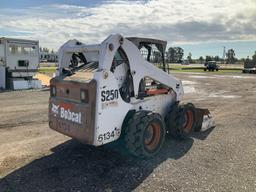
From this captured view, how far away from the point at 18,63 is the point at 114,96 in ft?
51.7

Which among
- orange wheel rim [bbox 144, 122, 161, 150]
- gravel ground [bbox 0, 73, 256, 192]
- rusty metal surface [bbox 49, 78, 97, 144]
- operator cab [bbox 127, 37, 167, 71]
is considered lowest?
gravel ground [bbox 0, 73, 256, 192]

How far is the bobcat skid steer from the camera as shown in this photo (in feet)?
17.1

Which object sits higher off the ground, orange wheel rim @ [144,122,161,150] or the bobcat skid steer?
the bobcat skid steer

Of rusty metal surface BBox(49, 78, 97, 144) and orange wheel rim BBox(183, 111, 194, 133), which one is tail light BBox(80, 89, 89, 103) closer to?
rusty metal surface BBox(49, 78, 97, 144)

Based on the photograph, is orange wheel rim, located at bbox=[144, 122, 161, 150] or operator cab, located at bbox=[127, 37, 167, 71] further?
operator cab, located at bbox=[127, 37, 167, 71]

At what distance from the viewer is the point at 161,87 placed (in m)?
7.07

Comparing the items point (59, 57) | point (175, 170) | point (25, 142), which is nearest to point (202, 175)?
point (175, 170)

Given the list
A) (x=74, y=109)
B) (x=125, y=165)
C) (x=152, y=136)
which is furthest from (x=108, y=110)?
(x=152, y=136)

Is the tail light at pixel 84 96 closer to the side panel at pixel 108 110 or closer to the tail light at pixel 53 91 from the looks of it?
the side panel at pixel 108 110

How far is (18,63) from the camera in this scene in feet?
63.9

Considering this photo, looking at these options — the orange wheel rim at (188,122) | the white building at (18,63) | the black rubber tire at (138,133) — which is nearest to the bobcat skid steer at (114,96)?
the black rubber tire at (138,133)

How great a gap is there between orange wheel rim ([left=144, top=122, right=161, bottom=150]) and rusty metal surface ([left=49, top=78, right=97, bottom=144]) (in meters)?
1.35

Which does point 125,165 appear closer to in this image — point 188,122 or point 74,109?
point 74,109

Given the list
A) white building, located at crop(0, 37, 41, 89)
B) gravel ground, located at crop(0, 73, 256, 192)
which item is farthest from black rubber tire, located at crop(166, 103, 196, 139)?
white building, located at crop(0, 37, 41, 89)
